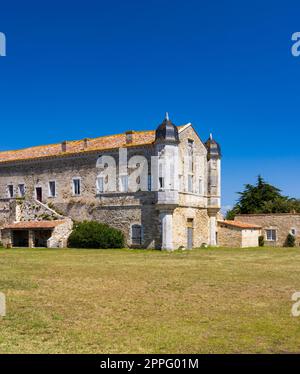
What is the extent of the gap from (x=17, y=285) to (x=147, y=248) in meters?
22.3

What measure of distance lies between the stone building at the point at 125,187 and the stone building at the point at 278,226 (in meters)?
8.47

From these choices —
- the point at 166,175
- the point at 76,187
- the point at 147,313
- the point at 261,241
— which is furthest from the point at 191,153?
the point at 147,313

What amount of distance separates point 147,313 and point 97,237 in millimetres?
26324

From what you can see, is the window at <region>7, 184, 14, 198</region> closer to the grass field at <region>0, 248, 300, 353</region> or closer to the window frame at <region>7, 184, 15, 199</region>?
the window frame at <region>7, 184, 15, 199</region>

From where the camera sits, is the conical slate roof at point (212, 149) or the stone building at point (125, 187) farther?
the conical slate roof at point (212, 149)

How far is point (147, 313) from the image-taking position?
10.4 meters

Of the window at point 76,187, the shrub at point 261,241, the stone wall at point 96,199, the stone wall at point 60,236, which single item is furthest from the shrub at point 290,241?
the stone wall at point 60,236

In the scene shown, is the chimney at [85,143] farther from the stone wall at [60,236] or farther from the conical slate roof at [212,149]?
the conical slate roof at [212,149]

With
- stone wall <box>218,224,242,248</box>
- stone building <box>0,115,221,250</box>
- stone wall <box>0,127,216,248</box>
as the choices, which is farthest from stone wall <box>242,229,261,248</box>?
stone wall <box>0,127,216,248</box>

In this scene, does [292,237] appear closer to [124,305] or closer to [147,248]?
[147,248]

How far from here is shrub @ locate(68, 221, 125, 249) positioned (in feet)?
120

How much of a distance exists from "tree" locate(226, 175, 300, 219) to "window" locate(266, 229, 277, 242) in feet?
53.8

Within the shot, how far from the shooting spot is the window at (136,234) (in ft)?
119
